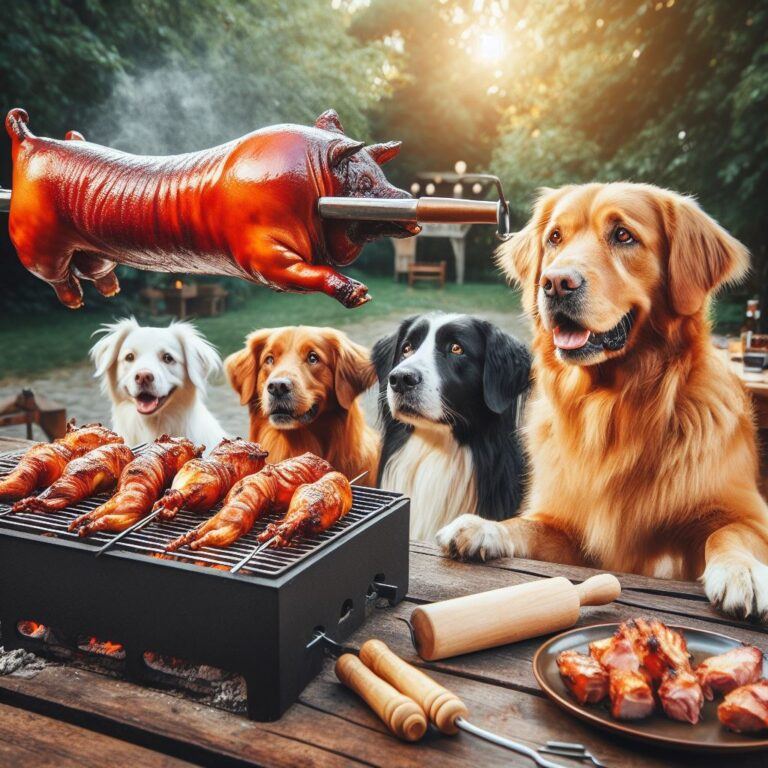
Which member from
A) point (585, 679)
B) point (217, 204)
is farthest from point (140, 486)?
point (585, 679)

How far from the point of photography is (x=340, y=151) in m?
1.12

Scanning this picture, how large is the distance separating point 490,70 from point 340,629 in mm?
4831

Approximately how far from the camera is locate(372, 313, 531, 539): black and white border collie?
2326mm

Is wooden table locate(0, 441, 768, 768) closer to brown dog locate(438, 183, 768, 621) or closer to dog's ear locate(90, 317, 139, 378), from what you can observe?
brown dog locate(438, 183, 768, 621)

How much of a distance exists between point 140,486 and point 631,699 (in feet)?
3.16

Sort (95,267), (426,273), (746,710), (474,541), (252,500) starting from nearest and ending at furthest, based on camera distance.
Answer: (746,710)
(252,500)
(95,267)
(474,541)
(426,273)

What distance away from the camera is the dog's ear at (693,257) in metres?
Result: 1.88

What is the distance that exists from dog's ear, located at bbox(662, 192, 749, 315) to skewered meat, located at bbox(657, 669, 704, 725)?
3.57 feet

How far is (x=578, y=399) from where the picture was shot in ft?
6.83

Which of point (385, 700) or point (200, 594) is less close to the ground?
point (200, 594)

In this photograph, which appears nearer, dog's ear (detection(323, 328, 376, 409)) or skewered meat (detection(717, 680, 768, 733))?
skewered meat (detection(717, 680, 768, 733))

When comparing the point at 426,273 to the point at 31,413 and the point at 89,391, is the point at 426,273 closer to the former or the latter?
the point at 89,391

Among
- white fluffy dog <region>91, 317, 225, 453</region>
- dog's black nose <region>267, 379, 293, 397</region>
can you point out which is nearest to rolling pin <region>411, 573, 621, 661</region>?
dog's black nose <region>267, 379, 293, 397</region>

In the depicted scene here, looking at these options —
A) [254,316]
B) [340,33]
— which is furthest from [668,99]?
[254,316]
